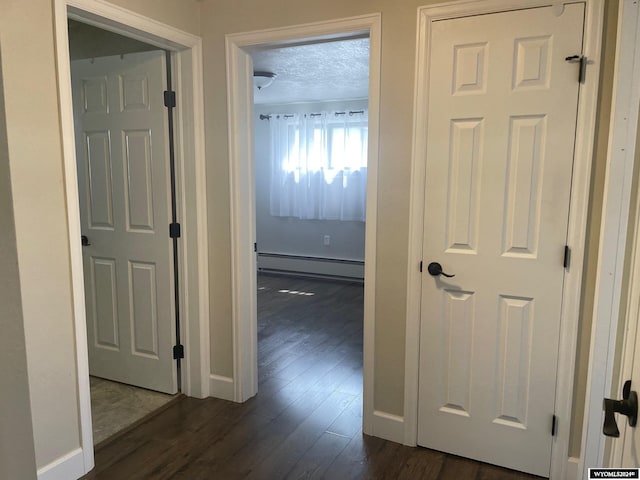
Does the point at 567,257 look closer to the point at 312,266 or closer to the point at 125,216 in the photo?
the point at 125,216

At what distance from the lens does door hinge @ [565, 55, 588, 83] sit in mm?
1879

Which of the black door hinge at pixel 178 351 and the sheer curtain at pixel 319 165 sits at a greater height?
the sheer curtain at pixel 319 165

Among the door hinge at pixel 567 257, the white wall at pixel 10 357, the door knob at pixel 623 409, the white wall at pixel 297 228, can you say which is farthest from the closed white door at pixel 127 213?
the white wall at pixel 297 228

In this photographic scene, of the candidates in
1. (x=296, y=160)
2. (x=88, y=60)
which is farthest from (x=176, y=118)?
(x=296, y=160)

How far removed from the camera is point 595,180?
1920 mm

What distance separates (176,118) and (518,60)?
6.19 feet

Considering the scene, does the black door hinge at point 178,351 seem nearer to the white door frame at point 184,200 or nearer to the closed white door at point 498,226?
the white door frame at point 184,200

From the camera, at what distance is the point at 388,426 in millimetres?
2434

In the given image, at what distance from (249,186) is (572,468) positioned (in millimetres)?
2236

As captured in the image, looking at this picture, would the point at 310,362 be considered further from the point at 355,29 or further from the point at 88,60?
the point at 88,60

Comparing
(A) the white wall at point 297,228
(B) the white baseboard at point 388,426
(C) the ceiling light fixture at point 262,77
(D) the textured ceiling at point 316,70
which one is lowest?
(B) the white baseboard at point 388,426

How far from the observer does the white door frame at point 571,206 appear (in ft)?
6.18

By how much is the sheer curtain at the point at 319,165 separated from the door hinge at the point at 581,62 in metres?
3.90

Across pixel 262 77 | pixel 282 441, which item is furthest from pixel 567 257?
pixel 262 77
